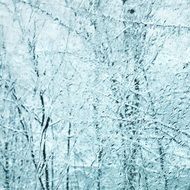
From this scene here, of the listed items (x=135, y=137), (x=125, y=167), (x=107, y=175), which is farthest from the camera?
(x=107, y=175)

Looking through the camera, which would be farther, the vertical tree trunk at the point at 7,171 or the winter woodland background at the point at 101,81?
the vertical tree trunk at the point at 7,171

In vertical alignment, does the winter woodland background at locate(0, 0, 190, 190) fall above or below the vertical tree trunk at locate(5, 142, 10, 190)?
above

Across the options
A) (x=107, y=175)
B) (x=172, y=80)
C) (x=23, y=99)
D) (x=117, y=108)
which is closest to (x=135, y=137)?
(x=117, y=108)

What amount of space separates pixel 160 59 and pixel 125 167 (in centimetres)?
153

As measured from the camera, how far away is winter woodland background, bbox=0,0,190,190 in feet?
15.3

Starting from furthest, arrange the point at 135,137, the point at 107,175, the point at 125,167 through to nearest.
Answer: the point at 107,175 < the point at 125,167 < the point at 135,137

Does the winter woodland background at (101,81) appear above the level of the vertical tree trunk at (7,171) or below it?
above

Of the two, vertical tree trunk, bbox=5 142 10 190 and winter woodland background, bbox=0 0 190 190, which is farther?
vertical tree trunk, bbox=5 142 10 190

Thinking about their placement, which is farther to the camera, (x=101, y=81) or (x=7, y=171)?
(x=7, y=171)

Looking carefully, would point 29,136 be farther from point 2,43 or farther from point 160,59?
point 160,59

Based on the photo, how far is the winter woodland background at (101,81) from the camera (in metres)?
4.66

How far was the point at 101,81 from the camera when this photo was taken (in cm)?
475

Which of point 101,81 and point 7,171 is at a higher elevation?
point 101,81

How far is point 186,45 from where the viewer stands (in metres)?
4.78
